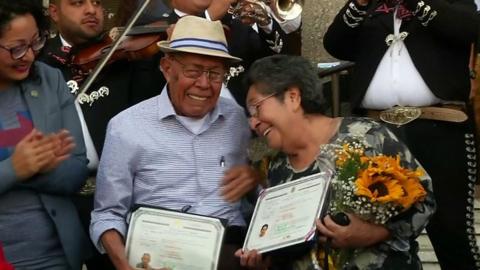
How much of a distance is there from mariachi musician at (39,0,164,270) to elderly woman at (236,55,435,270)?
0.89 metres

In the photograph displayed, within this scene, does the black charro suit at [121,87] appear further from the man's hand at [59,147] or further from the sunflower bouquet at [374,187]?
the sunflower bouquet at [374,187]

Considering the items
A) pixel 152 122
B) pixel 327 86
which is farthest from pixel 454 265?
pixel 327 86

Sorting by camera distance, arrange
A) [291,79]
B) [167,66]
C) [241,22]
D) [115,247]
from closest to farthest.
A: [291,79] < [115,247] < [167,66] < [241,22]

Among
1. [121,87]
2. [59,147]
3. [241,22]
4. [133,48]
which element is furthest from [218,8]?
[59,147]

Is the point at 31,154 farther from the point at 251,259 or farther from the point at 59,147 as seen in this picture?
the point at 251,259

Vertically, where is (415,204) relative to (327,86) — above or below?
above

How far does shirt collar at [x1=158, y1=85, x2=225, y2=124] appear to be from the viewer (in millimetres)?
3709

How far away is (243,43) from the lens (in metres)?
4.47

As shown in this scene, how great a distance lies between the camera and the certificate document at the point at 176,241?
3.43 meters

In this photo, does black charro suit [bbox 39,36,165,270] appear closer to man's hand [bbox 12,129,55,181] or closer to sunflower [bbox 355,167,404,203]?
man's hand [bbox 12,129,55,181]

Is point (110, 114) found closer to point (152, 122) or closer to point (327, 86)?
point (152, 122)

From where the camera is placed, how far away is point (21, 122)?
345 cm

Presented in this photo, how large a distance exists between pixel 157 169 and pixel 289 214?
2.08ft

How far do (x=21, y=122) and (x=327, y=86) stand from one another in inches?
117
